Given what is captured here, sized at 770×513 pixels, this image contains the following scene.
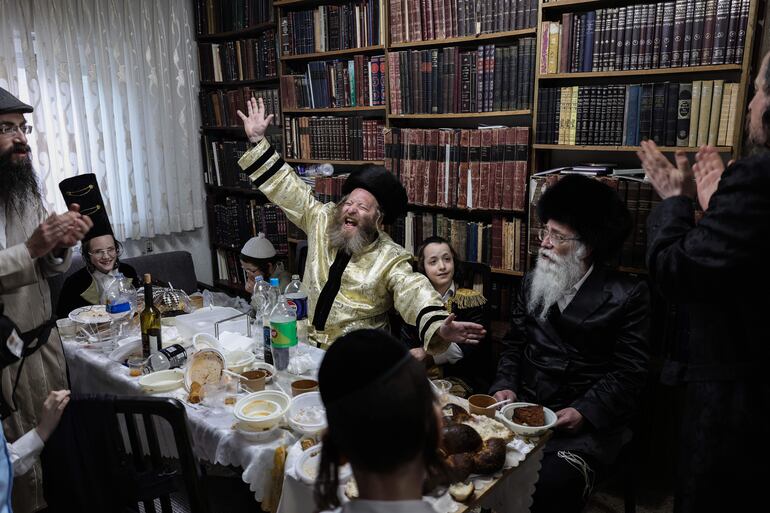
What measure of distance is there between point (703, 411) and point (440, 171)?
6.70 ft

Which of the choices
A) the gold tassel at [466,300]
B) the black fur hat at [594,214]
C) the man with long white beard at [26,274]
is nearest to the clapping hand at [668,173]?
the black fur hat at [594,214]

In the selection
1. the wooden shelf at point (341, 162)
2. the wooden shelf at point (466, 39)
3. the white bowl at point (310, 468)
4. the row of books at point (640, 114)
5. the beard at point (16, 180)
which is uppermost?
the wooden shelf at point (466, 39)

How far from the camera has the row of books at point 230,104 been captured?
4.15 metres

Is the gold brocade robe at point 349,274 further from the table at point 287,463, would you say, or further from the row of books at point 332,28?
→ the row of books at point 332,28

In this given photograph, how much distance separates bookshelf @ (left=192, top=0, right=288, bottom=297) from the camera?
163 inches

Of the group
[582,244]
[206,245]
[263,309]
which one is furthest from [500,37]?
[206,245]

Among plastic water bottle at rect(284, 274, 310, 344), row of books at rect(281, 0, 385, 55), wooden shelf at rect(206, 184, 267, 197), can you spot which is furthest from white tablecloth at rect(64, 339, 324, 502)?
wooden shelf at rect(206, 184, 267, 197)

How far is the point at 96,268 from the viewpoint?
10.3ft

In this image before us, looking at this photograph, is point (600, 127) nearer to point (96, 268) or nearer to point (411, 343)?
point (411, 343)

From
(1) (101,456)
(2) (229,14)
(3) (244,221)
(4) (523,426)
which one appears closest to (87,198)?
(3) (244,221)

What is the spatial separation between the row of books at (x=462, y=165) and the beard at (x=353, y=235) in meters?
0.68

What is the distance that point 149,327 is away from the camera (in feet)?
6.94

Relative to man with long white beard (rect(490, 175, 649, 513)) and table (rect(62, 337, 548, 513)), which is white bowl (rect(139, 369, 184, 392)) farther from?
A: man with long white beard (rect(490, 175, 649, 513))

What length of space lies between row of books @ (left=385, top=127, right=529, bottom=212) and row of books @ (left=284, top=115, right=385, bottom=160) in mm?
197
